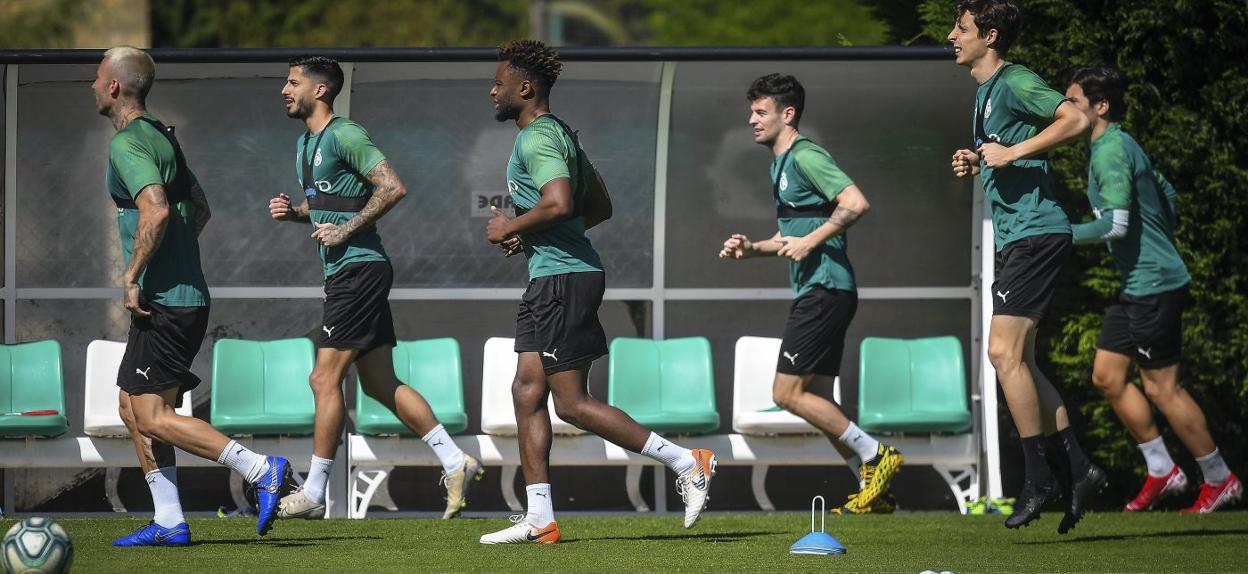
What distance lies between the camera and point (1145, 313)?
805cm

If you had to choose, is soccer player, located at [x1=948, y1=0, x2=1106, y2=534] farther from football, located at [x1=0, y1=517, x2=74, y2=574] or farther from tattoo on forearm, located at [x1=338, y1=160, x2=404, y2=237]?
football, located at [x1=0, y1=517, x2=74, y2=574]

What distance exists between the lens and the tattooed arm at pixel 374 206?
742cm

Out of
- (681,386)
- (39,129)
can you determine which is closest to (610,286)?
(681,386)

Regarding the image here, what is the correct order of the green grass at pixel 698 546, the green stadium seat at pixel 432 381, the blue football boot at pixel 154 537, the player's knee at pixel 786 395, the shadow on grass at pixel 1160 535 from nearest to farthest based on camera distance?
the green grass at pixel 698 546 → the blue football boot at pixel 154 537 → the shadow on grass at pixel 1160 535 → the player's knee at pixel 786 395 → the green stadium seat at pixel 432 381

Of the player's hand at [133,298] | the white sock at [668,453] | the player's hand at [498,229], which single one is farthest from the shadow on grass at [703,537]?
the player's hand at [133,298]

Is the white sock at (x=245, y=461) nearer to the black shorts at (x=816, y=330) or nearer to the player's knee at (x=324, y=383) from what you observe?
the player's knee at (x=324, y=383)

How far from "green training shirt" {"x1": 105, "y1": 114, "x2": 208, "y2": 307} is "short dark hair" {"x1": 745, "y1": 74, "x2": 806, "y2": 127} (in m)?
3.07

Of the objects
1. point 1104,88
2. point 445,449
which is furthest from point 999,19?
point 445,449

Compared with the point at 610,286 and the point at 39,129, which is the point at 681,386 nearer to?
the point at 610,286

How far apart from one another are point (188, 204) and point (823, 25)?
1085 inches

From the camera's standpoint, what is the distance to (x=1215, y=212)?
8656mm

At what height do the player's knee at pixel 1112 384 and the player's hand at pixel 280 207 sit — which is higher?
the player's hand at pixel 280 207

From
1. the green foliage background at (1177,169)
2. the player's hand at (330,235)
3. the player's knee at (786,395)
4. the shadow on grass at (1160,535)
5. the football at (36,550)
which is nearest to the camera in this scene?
the football at (36,550)

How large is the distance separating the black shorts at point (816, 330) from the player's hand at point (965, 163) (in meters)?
1.62
